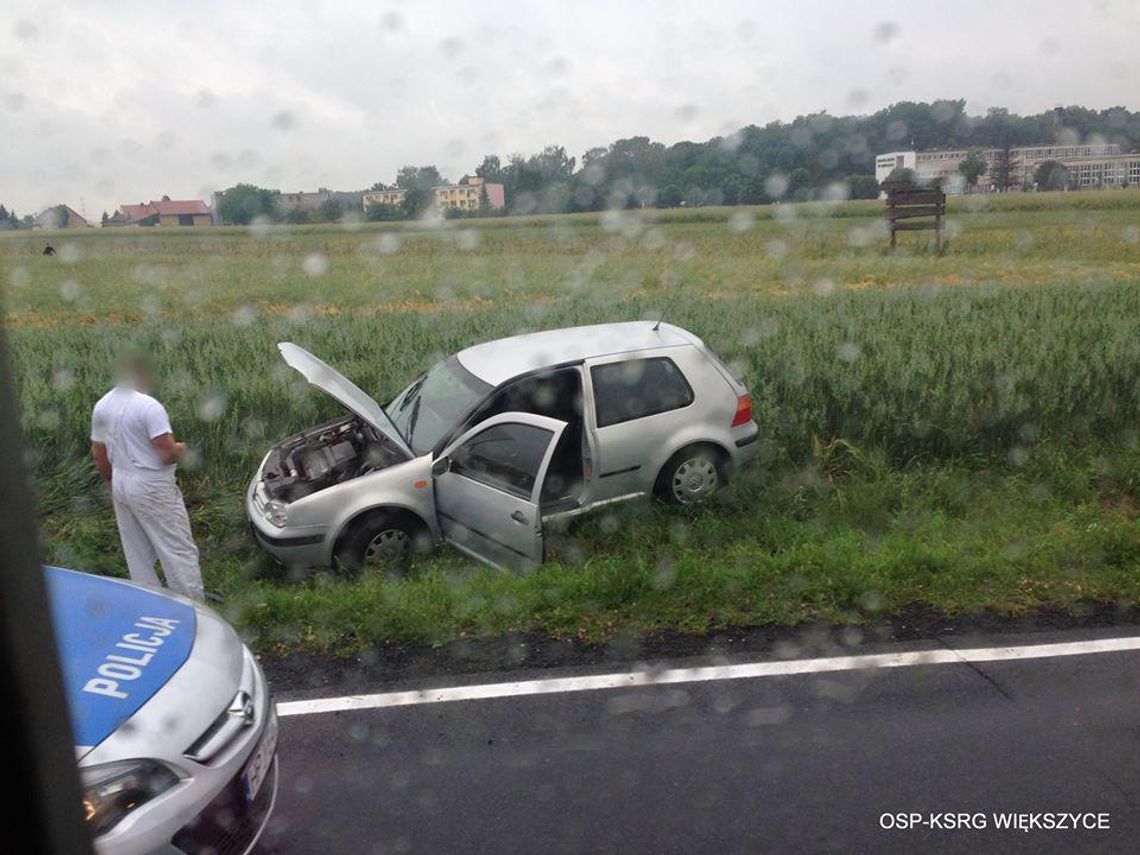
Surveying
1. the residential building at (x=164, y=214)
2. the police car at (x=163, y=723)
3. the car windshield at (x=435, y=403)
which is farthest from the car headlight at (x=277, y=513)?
the residential building at (x=164, y=214)

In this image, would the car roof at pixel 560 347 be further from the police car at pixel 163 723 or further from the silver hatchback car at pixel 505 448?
the police car at pixel 163 723

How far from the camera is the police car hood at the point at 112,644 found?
329 cm

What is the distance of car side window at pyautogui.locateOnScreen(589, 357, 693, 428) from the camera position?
725cm

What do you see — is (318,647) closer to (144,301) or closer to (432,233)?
(144,301)

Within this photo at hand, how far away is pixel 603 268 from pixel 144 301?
9.76 meters

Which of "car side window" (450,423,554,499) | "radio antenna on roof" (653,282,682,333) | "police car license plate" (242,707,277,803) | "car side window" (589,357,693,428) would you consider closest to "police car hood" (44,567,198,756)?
"police car license plate" (242,707,277,803)

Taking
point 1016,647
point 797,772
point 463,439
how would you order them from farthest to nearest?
1. point 463,439
2. point 1016,647
3. point 797,772

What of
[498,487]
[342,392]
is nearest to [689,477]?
[498,487]

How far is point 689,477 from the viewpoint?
7.45 m

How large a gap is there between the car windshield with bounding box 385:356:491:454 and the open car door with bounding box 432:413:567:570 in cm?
35

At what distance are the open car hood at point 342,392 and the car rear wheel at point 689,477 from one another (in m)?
1.86

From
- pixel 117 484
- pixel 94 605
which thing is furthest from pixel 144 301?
pixel 94 605

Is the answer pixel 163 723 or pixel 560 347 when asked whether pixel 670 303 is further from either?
pixel 163 723

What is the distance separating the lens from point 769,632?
218 inches
